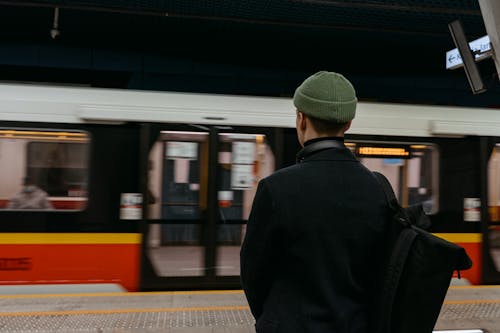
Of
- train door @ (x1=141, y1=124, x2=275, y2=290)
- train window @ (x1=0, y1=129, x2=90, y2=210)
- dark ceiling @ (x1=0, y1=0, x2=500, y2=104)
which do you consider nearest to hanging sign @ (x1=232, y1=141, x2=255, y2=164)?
train door @ (x1=141, y1=124, x2=275, y2=290)

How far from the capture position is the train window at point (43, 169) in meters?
4.93

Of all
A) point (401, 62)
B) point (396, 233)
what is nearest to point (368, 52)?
point (401, 62)

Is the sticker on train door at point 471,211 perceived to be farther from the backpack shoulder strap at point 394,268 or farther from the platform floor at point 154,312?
the backpack shoulder strap at point 394,268

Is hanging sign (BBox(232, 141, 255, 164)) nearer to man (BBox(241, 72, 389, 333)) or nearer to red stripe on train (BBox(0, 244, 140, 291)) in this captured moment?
red stripe on train (BBox(0, 244, 140, 291))

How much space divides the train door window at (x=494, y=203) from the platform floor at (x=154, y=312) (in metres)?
0.88

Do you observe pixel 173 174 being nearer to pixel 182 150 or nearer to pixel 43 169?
pixel 182 150

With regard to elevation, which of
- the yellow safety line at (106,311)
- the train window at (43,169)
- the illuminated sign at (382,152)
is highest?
the illuminated sign at (382,152)

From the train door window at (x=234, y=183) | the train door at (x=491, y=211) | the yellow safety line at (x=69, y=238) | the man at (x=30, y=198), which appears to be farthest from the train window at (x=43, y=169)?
the train door at (x=491, y=211)

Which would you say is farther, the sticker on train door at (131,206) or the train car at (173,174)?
the sticker on train door at (131,206)

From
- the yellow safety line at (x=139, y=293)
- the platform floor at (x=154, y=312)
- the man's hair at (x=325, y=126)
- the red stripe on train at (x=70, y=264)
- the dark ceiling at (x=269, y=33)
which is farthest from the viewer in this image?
the dark ceiling at (x=269, y=33)

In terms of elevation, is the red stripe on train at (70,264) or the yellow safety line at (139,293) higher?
the red stripe on train at (70,264)

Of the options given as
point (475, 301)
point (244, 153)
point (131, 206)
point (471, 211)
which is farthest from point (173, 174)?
point (471, 211)

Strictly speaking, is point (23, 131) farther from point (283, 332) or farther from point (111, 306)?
point (283, 332)

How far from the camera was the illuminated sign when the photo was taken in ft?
18.4
